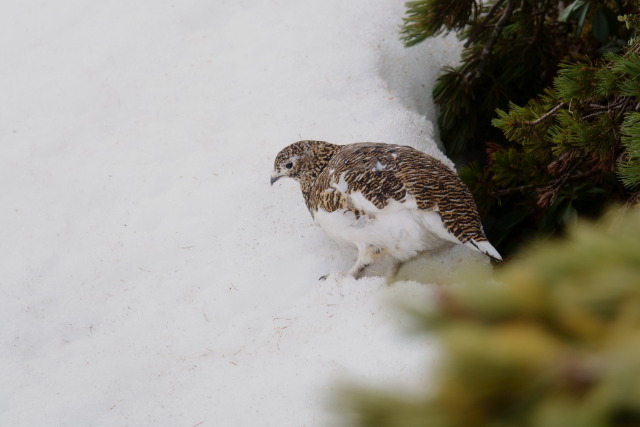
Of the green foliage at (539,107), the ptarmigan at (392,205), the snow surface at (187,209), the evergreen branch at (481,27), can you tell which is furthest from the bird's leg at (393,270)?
the evergreen branch at (481,27)

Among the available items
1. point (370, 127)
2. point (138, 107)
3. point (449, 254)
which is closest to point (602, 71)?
A: point (449, 254)

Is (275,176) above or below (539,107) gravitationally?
below

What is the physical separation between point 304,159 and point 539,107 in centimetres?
117

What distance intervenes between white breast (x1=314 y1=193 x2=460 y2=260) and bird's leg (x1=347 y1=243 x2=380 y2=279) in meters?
0.03

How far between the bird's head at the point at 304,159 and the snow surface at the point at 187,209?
0.33 metres

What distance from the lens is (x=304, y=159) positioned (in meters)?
3.45

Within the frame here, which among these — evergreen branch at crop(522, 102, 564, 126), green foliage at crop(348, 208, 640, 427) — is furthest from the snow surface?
green foliage at crop(348, 208, 640, 427)

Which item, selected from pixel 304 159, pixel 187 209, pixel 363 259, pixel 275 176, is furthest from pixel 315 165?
pixel 187 209

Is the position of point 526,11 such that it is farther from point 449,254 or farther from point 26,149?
point 26,149

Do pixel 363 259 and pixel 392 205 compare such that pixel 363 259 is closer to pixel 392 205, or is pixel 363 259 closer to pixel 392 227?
pixel 392 227

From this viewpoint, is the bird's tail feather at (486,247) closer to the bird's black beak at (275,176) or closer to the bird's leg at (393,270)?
the bird's leg at (393,270)

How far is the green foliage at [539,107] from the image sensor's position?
2.70 m

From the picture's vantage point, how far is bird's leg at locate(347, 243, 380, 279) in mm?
3107

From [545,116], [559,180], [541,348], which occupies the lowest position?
[559,180]
